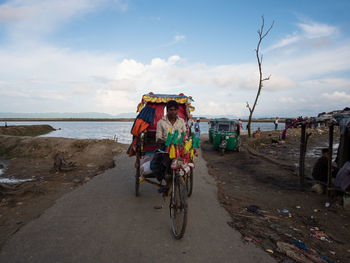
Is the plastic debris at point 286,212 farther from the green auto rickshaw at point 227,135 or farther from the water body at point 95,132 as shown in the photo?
the water body at point 95,132

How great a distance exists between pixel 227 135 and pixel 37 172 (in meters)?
10.6

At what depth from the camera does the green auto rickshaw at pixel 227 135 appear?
15.0 metres

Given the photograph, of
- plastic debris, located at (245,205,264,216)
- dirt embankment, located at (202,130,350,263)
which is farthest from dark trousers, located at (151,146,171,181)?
plastic debris, located at (245,205,264,216)

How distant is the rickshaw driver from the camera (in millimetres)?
4396

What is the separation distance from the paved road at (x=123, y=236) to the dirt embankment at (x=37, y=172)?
0.56 meters

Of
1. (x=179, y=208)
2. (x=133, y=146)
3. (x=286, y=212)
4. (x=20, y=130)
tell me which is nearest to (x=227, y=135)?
(x=286, y=212)

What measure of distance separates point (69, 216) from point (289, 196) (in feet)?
19.0

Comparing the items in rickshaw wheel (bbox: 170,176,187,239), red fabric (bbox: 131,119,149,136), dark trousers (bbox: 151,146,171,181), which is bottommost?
rickshaw wheel (bbox: 170,176,187,239)

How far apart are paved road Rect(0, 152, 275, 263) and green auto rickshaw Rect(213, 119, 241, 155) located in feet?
31.6

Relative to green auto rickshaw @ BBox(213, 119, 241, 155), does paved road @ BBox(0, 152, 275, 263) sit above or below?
below

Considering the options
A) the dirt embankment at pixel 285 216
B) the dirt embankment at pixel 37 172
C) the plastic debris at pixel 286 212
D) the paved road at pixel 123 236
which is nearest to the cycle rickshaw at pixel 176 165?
the paved road at pixel 123 236

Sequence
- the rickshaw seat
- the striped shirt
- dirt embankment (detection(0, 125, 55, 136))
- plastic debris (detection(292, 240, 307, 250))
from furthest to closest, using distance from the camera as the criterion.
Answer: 1. dirt embankment (detection(0, 125, 55, 136))
2. the rickshaw seat
3. the striped shirt
4. plastic debris (detection(292, 240, 307, 250))

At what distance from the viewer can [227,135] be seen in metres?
15.1

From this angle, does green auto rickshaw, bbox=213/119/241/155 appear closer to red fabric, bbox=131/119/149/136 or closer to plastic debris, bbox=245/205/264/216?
plastic debris, bbox=245/205/264/216
